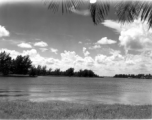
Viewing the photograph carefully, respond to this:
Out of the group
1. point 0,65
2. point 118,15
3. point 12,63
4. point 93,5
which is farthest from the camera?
point 12,63

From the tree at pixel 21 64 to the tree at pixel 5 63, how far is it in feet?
23.9

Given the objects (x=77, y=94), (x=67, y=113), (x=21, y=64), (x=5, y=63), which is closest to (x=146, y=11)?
(x=67, y=113)

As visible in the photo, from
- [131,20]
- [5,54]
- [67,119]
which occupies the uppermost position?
[5,54]

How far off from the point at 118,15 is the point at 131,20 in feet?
1.57

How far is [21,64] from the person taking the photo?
11775 centimetres

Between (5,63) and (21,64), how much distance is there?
14.6 metres

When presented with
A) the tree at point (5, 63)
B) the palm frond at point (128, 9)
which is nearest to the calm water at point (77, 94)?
the palm frond at point (128, 9)

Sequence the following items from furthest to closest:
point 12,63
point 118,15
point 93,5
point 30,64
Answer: point 30,64 < point 12,63 < point 118,15 < point 93,5

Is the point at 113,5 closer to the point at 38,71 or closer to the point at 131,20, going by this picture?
the point at 131,20

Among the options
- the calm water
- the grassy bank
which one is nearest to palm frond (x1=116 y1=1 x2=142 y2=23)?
the grassy bank

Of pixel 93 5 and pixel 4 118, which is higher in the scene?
pixel 93 5

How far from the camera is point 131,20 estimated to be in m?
4.82

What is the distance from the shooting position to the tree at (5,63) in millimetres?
101344

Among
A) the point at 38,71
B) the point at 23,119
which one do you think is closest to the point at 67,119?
the point at 23,119
